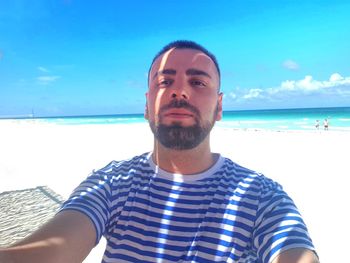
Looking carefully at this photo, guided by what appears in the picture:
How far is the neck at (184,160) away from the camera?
1327 millimetres

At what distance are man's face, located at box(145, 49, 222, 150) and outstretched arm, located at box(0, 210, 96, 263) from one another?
51cm

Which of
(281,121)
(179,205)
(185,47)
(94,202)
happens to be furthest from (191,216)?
(281,121)

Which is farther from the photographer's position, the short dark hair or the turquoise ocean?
the turquoise ocean

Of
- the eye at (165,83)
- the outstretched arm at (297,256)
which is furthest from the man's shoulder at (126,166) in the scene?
the outstretched arm at (297,256)

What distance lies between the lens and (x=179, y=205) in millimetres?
1188

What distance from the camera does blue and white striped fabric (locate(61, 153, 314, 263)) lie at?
1.09 m

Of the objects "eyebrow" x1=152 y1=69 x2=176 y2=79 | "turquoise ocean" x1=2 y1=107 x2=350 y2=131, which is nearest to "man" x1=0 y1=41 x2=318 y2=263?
"eyebrow" x1=152 y1=69 x2=176 y2=79

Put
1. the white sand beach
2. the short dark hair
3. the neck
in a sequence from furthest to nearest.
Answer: the white sand beach → the short dark hair → the neck

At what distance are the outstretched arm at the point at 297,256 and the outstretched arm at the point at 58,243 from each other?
714 millimetres

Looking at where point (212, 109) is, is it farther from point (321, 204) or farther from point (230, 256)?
point (321, 204)

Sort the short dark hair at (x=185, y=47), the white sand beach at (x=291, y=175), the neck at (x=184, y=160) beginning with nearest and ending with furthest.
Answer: the neck at (x=184, y=160) < the short dark hair at (x=185, y=47) < the white sand beach at (x=291, y=175)

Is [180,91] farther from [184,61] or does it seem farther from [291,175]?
[291,175]

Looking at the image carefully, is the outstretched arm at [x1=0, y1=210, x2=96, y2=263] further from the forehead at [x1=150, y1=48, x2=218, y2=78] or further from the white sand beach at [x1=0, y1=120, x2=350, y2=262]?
the white sand beach at [x1=0, y1=120, x2=350, y2=262]

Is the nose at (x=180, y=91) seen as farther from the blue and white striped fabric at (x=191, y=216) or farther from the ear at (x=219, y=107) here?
the blue and white striped fabric at (x=191, y=216)
